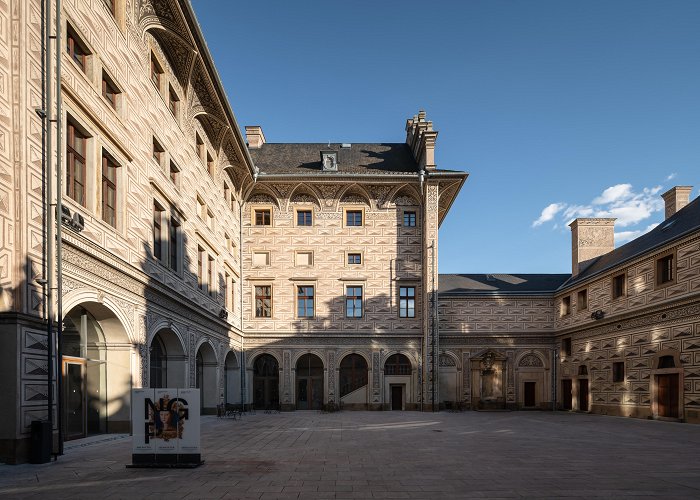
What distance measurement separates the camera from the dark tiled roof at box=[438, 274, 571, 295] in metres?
34.2

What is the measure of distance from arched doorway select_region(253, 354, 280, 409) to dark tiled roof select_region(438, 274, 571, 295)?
38.7 feet

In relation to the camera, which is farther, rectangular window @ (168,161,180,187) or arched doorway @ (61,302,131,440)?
rectangular window @ (168,161,180,187)

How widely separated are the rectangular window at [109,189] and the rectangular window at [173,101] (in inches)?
208

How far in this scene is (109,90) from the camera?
14.6 meters

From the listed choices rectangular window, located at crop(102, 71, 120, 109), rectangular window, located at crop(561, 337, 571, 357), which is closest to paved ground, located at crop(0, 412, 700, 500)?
rectangular window, located at crop(102, 71, 120, 109)

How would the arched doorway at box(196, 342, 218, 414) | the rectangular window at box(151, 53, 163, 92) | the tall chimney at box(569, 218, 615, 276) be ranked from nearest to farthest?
the rectangular window at box(151, 53, 163, 92) → the arched doorway at box(196, 342, 218, 414) → the tall chimney at box(569, 218, 615, 276)

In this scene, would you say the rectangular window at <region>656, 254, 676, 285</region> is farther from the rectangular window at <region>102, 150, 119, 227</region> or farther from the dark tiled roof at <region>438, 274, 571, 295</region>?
the rectangular window at <region>102, 150, 119, 227</region>

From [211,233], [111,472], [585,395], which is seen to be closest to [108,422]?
[111,472]

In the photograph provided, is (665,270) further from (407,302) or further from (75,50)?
(75,50)

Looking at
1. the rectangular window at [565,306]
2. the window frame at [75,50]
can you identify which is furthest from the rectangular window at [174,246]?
the rectangular window at [565,306]

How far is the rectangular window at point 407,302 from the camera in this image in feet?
105

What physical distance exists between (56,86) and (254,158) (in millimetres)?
23996

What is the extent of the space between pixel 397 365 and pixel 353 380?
2845 mm

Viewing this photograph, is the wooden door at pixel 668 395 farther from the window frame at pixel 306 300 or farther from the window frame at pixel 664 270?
the window frame at pixel 306 300
